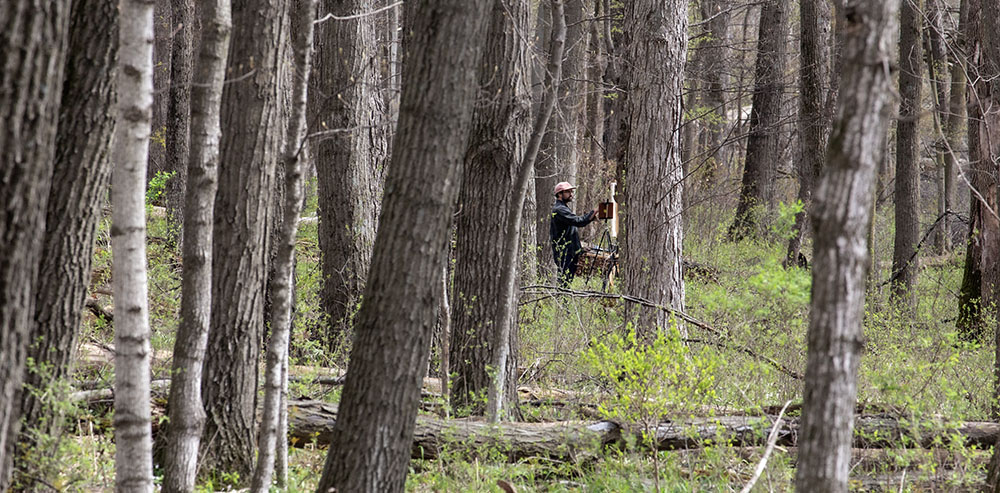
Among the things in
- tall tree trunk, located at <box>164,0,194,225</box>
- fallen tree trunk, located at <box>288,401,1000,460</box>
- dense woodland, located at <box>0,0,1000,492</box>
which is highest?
tall tree trunk, located at <box>164,0,194,225</box>

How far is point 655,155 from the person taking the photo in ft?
24.6

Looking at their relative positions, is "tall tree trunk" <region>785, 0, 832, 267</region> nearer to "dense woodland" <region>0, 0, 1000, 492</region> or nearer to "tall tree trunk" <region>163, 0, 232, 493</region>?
"dense woodland" <region>0, 0, 1000, 492</region>

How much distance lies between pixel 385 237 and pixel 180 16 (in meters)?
10.4

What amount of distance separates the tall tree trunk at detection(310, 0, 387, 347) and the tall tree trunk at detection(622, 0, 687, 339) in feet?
8.22

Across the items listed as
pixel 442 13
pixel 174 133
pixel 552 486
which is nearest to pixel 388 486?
pixel 552 486

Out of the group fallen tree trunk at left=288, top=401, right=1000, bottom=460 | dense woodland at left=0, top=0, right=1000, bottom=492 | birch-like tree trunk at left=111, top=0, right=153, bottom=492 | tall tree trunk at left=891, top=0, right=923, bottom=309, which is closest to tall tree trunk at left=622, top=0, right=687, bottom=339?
dense woodland at left=0, top=0, right=1000, bottom=492

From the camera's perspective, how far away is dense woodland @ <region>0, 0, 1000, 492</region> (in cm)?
284

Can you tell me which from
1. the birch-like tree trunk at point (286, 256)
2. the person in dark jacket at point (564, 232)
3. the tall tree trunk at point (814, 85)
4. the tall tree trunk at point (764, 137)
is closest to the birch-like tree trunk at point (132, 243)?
the birch-like tree trunk at point (286, 256)

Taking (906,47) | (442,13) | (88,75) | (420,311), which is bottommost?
(420,311)

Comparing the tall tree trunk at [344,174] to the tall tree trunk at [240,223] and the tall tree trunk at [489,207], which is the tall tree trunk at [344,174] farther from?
the tall tree trunk at [240,223]

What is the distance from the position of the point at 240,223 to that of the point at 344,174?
3.45 meters

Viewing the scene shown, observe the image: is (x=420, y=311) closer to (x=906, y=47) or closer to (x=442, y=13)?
(x=442, y=13)

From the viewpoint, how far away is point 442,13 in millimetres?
3828

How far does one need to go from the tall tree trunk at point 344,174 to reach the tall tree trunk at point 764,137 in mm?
8466
